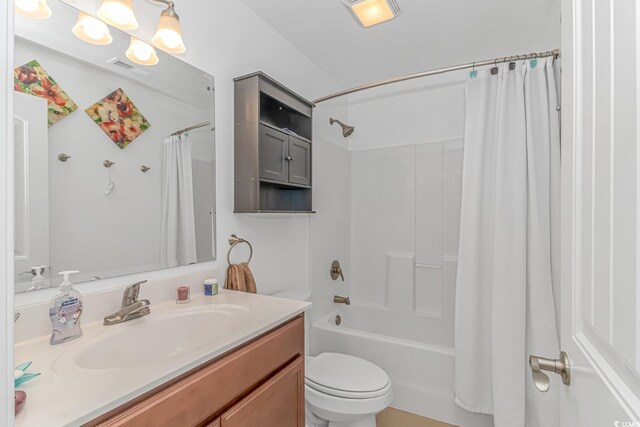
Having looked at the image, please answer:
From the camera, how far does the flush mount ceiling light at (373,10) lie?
5.12ft

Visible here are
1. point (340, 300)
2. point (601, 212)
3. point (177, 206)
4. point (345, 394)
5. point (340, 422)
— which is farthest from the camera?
point (340, 300)

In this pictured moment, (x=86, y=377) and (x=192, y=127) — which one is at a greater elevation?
(x=192, y=127)

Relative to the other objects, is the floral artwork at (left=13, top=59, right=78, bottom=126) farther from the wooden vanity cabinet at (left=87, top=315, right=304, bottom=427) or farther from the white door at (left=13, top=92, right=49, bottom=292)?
the wooden vanity cabinet at (left=87, top=315, right=304, bottom=427)

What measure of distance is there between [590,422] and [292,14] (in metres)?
1.97

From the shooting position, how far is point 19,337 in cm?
82

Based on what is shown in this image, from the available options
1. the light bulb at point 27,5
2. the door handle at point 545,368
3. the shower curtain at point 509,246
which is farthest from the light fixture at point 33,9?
the shower curtain at point 509,246

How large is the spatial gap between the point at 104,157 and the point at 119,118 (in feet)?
0.51

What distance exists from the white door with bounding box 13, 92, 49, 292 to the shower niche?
28.5 inches

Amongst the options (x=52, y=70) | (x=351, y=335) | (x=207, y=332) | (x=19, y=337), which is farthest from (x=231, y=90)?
(x=351, y=335)

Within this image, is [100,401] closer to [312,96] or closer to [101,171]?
[101,171]

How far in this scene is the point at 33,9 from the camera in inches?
35.0

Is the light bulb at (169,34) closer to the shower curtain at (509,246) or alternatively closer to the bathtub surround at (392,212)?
the bathtub surround at (392,212)

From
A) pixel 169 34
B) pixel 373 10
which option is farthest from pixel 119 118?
pixel 373 10

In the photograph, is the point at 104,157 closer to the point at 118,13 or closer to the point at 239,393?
the point at 118,13
